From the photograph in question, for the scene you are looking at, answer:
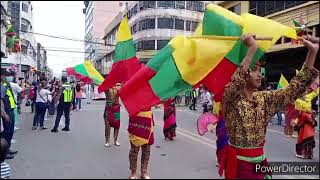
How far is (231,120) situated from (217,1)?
29.7 meters

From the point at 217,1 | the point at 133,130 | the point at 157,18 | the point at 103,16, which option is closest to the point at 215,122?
the point at 133,130

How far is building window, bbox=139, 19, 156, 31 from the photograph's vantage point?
51491mm

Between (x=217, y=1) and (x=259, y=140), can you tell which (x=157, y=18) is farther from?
(x=259, y=140)

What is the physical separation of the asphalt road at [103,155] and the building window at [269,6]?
496 inches

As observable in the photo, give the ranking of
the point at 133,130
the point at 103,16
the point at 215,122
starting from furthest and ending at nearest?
the point at 103,16
the point at 215,122
the point at 133,130

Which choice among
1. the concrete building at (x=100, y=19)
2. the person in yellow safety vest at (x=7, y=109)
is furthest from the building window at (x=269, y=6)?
the concrete building at (x=100, y=19)

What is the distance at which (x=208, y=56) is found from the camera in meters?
3.98

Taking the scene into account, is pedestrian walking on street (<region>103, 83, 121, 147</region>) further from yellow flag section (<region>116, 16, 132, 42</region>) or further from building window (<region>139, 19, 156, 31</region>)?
building window (<region>139, 19, 156, 31</region>)

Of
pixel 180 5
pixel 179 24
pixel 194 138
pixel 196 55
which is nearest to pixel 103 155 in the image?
pixel 194 138

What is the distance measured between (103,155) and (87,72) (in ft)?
10.9

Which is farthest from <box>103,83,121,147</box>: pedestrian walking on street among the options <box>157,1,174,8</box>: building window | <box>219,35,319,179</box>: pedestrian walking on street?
<box>157,1,174,8</box>: building window

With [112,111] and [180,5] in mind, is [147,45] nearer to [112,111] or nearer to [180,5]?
[180,5]

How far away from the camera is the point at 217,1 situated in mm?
32406

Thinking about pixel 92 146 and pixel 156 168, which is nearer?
pixel 156 168
